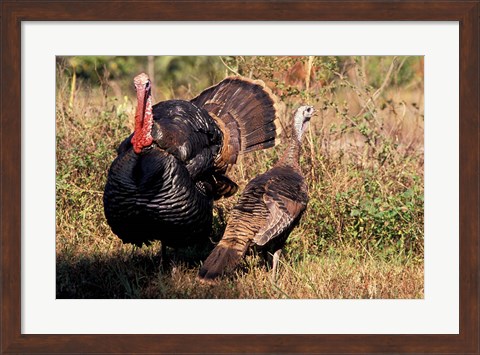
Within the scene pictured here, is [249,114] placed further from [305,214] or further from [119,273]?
[119,273]

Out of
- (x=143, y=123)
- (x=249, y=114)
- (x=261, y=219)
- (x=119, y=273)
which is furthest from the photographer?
(x=249, y=114)

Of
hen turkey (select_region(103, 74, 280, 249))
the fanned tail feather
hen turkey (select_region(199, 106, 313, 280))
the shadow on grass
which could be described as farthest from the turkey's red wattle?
the fanned tail feather

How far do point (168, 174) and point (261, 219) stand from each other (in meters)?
0.78

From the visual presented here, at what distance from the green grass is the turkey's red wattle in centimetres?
106

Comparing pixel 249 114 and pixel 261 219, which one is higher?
pixel 249 114

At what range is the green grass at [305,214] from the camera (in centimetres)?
704

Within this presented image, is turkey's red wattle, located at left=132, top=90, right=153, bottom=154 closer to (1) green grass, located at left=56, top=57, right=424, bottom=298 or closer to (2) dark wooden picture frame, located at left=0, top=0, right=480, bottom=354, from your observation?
(2) dark wooden picture frame, located at left=0, top=0, right=480, bottom=354

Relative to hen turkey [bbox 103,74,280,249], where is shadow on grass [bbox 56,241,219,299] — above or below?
below

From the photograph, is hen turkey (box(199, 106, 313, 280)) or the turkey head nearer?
the turkey head

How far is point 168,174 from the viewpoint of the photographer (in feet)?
22.2

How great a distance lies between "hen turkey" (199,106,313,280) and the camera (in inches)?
273

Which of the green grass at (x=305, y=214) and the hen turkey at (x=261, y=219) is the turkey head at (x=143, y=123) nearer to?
the hen turkey at (x=261, y=219)
